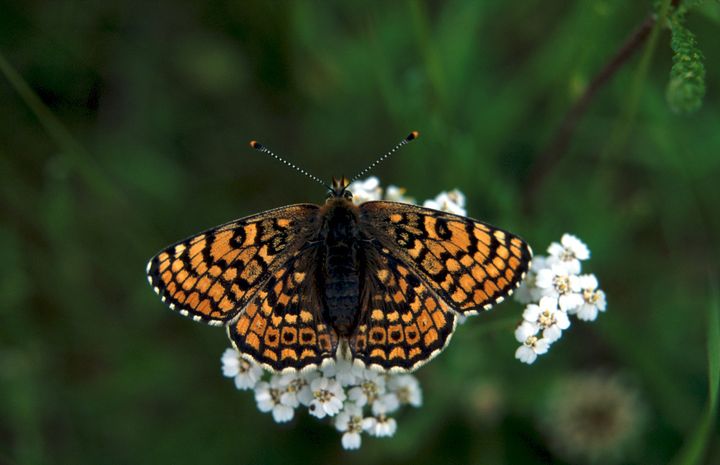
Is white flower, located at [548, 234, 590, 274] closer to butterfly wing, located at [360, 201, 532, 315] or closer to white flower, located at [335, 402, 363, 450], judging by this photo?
butterfly wing, located at [360, 201, 532, 315]

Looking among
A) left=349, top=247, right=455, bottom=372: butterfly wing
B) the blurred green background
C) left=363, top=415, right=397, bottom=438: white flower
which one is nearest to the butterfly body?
left=349, top=247, right=455, bottom=372: butterfly wing

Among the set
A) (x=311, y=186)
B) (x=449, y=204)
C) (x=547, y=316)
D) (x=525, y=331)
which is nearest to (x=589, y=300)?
(x=547, y=316)

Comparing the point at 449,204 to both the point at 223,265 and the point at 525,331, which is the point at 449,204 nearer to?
the point at 525,331

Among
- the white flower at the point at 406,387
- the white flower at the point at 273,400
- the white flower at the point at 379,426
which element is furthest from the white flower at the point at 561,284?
the white flower at the point at 273,400

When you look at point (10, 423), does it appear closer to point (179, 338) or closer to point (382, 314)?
point (179, 338)

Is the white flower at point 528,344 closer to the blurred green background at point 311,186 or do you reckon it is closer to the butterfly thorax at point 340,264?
the butterfly thorax at point 340,264

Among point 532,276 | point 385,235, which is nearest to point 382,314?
point 385,235
